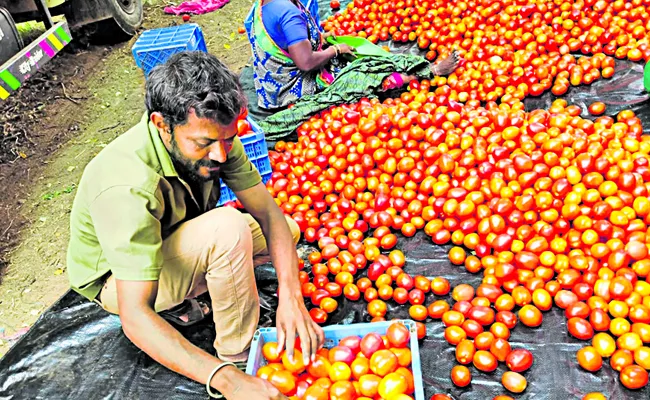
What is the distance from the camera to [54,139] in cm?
525

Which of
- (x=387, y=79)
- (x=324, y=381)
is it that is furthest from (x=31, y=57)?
(x=324, y=381)

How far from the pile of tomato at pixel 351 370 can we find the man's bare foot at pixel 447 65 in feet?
9.09

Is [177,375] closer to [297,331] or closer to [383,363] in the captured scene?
[297,331]

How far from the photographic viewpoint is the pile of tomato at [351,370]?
1.88 m

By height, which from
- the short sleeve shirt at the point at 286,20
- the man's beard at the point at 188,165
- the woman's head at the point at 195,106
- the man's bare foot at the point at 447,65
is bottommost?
the man's bare foot at the point at 447,65

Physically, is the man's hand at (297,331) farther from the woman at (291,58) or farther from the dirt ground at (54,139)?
the woman at (291,58)

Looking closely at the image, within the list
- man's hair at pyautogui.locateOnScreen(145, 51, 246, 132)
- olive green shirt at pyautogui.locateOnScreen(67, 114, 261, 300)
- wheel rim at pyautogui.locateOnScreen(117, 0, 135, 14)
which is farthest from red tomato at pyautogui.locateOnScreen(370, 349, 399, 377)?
wheel rim at pyautogui.locateOnScreen(117, 0, 135, 14)

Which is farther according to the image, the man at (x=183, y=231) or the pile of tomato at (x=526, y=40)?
the pile of tomato at (x=526, y=40)

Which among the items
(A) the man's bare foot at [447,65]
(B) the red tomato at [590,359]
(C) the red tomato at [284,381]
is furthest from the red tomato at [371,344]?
(A) the man's bare foot at [447,65]

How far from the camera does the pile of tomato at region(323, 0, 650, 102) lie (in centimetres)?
373

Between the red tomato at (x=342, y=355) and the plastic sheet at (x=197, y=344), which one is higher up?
the red tomato at (x=342, y=355)

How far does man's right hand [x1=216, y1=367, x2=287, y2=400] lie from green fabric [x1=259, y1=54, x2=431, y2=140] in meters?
2.59

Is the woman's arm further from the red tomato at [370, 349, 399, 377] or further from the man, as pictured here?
the red tomato at [370, 349, 399, 377]

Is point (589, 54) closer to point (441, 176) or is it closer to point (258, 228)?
point (441, 176)
